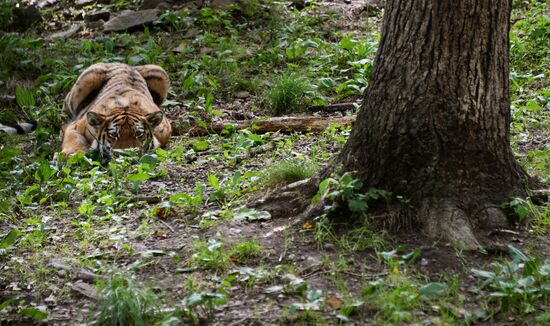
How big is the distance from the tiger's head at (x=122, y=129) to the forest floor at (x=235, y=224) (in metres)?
0.39

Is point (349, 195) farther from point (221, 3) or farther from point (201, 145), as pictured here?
point (221, 3)

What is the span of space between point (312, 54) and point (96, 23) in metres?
4.42

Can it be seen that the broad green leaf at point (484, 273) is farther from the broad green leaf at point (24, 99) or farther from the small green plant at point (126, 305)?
the broad green leaf at point (24, 99)

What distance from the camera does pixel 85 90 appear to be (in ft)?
31.2

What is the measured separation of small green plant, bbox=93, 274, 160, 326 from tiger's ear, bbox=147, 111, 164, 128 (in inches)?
167

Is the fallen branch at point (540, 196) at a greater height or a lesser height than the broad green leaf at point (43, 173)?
greater

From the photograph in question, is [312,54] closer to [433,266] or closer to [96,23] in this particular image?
[96,23]

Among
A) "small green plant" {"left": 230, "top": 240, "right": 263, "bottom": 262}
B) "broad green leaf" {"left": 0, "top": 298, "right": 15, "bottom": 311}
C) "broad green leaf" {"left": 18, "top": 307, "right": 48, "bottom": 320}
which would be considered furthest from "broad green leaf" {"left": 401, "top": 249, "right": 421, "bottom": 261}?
"broad green leaf" {"left": 0, "top": 298, "right": 15, "bottom": 311}

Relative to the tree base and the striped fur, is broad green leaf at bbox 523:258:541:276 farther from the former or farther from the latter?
the striped fur

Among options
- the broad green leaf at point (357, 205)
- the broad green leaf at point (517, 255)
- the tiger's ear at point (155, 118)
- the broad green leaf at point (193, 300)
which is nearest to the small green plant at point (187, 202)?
the broad green leaf at point (357, 205)

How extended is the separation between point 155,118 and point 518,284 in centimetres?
517

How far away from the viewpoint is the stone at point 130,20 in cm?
1234

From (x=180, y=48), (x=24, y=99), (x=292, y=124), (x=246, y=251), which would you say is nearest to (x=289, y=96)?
(x=292, y=124)

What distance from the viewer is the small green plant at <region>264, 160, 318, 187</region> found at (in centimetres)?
592
